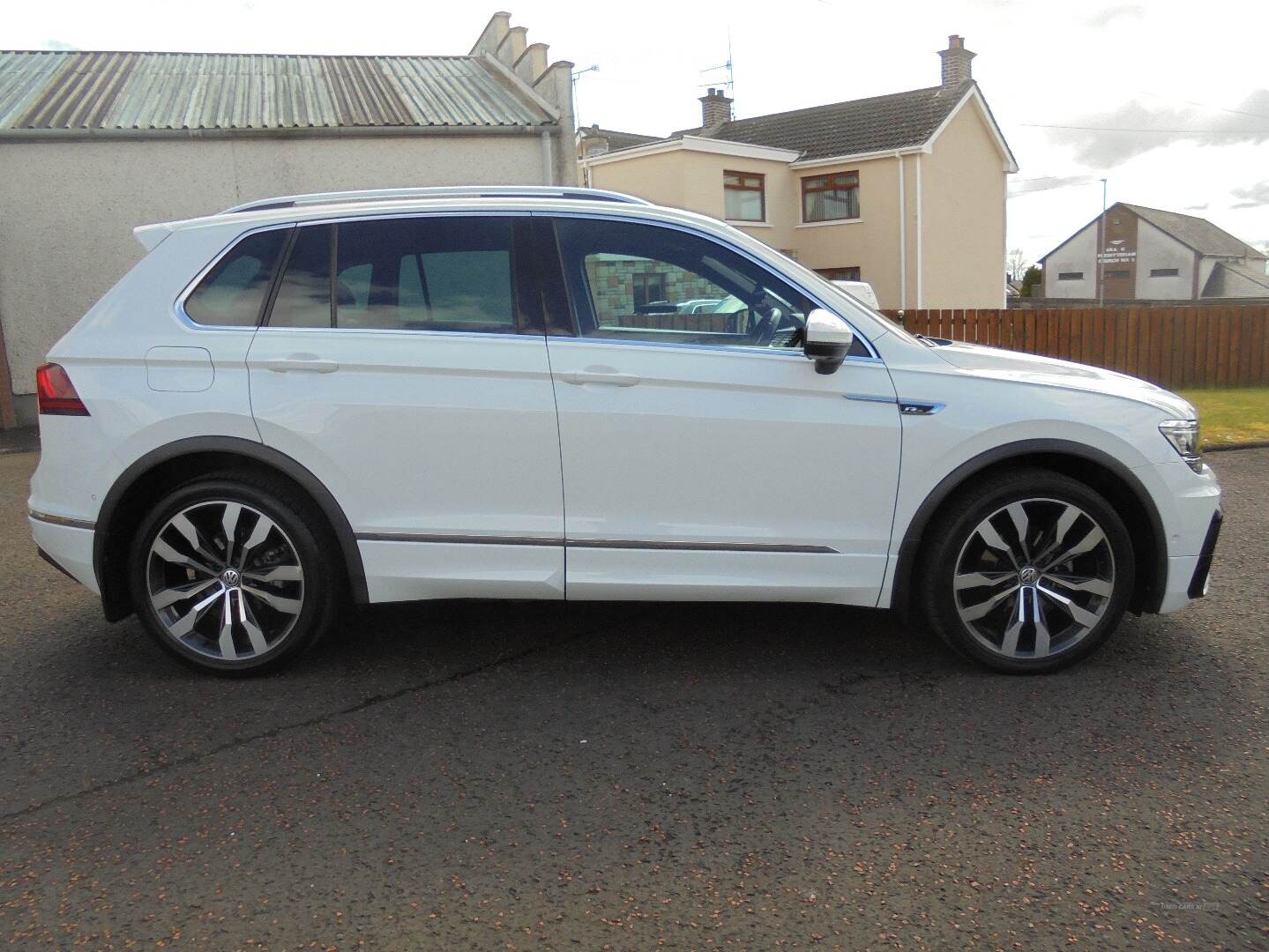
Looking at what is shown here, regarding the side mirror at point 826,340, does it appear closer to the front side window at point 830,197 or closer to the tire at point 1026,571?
the tire at point 1026,571

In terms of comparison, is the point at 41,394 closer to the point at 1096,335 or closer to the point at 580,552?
the point at 580,552

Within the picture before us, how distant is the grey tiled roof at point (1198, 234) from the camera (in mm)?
68812

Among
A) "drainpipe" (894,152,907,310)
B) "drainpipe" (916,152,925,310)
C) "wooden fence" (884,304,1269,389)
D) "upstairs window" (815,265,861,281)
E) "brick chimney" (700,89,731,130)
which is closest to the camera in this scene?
"wooden fence" (884,304,1269,389)

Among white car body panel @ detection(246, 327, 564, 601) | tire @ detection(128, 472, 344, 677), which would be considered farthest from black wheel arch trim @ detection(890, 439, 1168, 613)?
tire @ detection(128, 472, 344, 677)

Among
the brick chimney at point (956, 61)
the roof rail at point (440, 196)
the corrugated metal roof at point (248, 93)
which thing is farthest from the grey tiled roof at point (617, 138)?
the roof rail at point (440, 196)

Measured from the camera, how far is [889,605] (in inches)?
158

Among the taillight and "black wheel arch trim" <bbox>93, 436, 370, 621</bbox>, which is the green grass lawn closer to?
"black wheel arch trim" <bbox>93, 436, 370, 621</bbox>

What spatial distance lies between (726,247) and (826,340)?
24.3 inches

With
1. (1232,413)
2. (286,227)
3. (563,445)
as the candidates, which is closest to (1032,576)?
(563,445)

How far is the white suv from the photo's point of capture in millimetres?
3889

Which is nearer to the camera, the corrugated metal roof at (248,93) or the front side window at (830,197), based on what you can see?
the corrugated metal roof at (248,93)

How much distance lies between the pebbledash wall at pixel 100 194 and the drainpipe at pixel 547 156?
1.96 m

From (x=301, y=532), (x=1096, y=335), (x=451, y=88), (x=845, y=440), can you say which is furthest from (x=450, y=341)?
(x=1096, y=335)

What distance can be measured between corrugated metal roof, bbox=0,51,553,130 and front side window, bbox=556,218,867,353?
478 inches
